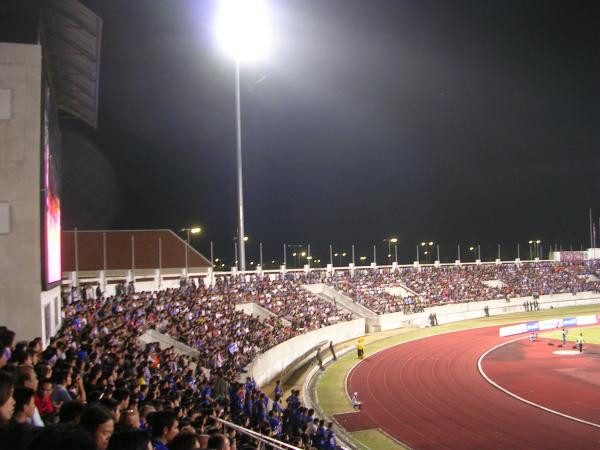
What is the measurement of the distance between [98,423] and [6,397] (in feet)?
2.10

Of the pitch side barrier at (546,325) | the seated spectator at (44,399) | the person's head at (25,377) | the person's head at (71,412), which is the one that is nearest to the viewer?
the person's head at (71,412)

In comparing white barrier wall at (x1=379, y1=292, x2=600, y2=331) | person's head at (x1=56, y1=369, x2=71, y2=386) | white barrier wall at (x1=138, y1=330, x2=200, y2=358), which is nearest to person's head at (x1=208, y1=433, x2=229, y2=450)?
person's head at (x1=56, y1=369, x2=71, y2=386)

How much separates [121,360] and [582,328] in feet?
143

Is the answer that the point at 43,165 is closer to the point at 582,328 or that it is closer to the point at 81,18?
the point at 81,18

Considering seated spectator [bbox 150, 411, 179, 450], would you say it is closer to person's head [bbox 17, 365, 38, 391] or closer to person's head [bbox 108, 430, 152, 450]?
person's head [bbox 17, 365, 38, 391]

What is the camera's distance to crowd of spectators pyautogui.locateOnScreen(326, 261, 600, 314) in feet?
158

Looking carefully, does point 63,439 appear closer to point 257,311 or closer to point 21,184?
point 21,184

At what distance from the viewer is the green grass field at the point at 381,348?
60.3ft

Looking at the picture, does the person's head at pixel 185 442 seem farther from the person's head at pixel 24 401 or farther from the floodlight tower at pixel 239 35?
the floodlight tower at pixel 239 35

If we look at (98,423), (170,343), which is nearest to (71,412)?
(98,423)

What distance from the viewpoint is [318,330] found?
112 feet

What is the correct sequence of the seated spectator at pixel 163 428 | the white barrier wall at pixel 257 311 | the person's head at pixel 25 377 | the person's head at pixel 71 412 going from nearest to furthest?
the person's head at pixel 71 412
the person's head at pixel 25 377
the seated spectator at pixel 163 428
the white barrier wall at pixel 257 311

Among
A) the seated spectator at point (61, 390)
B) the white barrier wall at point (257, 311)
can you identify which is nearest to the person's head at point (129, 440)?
the seated spectator at point (61, 390)

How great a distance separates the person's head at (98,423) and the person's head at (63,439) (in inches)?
47.2
